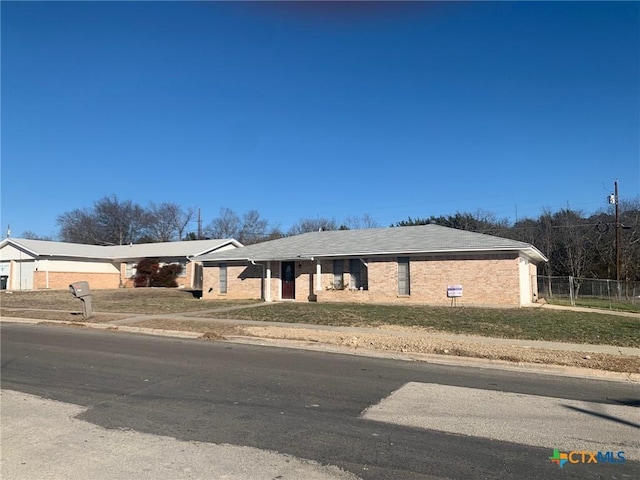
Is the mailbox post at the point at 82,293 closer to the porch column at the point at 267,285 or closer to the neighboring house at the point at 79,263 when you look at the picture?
the porch column at the point at 267,285

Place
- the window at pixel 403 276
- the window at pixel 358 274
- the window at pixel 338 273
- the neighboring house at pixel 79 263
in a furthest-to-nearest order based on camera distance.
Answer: the neighboring house at pixel 79 263 → the window at pixel 338 273 → the window at pixel 358 274 → the window at pixel 403 276

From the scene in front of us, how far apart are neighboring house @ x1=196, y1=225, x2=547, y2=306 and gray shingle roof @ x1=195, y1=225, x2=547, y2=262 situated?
5 cm

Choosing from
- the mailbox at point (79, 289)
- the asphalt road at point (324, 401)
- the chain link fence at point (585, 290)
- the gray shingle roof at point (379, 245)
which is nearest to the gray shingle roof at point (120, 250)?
the gray shingle roof at point (379, 245)

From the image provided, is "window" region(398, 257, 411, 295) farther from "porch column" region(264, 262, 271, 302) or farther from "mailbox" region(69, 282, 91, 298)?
"mailbox" region(69, 282, 91, 298)

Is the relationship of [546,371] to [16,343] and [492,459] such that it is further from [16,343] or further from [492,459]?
[16,343]

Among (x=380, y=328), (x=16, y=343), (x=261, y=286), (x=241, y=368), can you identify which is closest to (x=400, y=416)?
(x=241, y=368)

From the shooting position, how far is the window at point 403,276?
2511 cm

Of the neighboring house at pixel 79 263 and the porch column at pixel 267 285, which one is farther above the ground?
the neighboring house at pixel 79 263

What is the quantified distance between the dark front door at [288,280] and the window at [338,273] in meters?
2.45

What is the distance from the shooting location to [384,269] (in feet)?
83.8

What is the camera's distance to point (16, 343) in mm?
12625

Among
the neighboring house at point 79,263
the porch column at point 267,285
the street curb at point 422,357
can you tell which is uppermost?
the neighboring house at point 79,263

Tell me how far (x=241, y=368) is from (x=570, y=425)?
5.58m

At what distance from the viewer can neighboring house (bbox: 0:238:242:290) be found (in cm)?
4159
